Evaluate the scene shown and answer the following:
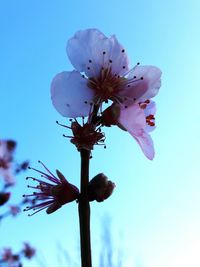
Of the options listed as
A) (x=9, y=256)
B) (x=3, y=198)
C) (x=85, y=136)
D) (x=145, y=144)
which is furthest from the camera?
(x=9, y=256)

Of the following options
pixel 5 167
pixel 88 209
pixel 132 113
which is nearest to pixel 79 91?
pixel 132 113

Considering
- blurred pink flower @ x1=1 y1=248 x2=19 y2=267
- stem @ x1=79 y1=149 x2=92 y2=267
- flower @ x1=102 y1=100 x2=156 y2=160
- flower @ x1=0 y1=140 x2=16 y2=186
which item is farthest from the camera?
blurred pink flower @ x1=1 y1=248 x2=19 y2=267

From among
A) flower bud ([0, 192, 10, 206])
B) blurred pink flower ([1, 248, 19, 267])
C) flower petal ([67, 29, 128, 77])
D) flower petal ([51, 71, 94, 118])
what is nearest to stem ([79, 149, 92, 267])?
flower petal ([51, 71, 94, 118])

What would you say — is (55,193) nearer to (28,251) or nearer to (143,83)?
(143,83)

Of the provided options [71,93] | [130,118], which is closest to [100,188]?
[130,118]

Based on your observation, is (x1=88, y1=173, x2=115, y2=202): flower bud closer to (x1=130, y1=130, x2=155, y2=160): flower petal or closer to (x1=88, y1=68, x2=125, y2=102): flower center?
(x1=130, y1=130, x2=155, y2=160): flower petal

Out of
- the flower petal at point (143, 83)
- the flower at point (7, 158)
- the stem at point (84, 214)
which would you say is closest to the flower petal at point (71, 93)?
the flower petal at point (143, 83)
